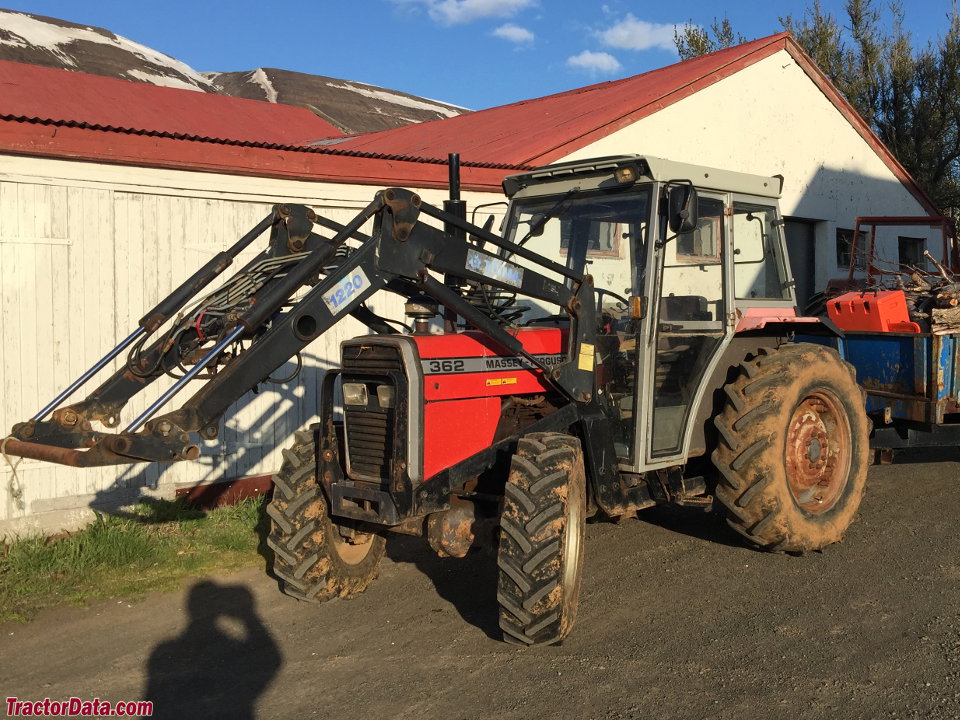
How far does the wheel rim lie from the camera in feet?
19.2

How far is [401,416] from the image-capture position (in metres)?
4.54

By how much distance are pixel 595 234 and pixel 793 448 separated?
6.15 feet

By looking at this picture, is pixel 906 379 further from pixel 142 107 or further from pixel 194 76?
pixel 194 76

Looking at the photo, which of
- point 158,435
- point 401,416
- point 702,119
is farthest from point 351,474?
point 702,119

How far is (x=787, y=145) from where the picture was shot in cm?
1236

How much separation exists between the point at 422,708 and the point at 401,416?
137 cm

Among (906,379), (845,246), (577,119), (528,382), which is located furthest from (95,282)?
(845,246)

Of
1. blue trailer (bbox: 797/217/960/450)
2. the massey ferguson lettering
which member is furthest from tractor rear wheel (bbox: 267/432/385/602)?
blue trailer (bbox: 797/217/960/450)

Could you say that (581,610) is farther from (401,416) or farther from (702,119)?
(702,119)

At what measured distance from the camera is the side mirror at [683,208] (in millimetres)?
4934

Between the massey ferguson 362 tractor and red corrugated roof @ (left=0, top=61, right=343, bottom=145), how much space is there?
17.9ft

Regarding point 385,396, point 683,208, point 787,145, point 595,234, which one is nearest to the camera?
point 385,396

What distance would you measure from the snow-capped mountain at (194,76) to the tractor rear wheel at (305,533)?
45.1 feet

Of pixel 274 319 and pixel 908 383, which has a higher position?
pixel 274 319
